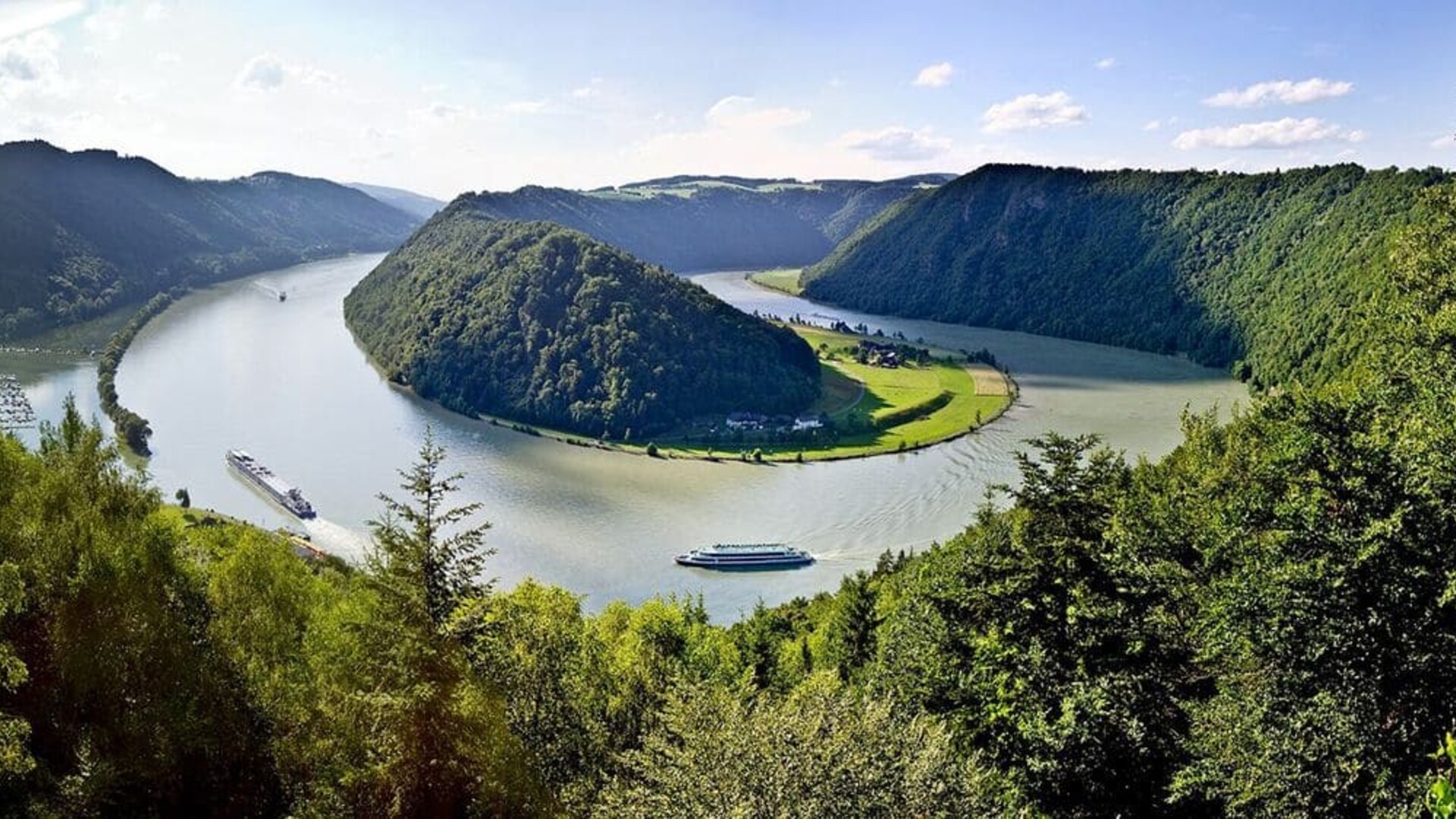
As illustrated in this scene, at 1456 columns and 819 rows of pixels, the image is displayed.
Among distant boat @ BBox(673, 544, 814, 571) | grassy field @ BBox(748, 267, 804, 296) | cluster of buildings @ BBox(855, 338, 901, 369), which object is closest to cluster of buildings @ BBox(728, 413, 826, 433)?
cluster of buildings @ BBox(855, 338, 901, 369)

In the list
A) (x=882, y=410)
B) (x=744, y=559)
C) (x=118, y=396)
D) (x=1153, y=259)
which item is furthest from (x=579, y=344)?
(x=1153, y=259)

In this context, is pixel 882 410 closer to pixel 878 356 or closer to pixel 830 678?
pixel 878 356

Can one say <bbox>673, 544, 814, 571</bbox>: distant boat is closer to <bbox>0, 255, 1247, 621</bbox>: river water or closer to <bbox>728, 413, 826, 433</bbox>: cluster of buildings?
<bbox>0, 255, 1247, 621</bbox>: river water

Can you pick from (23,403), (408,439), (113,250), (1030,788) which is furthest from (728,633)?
(113,250)

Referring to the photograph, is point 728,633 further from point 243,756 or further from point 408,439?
point 408,439

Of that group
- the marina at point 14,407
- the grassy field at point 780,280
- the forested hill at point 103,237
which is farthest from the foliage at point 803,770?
the grassy field at point 780,280
